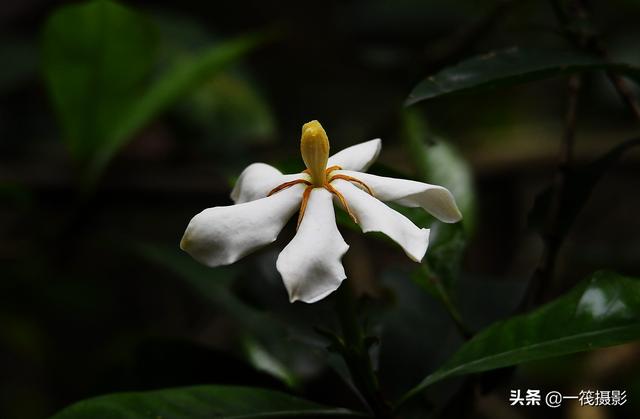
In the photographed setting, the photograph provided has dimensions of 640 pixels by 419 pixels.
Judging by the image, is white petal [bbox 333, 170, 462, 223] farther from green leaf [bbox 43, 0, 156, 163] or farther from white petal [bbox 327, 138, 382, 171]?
green leaf [bbox 43, 0, 156, 163]

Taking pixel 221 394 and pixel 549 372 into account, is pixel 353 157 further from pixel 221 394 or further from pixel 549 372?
pixel 549 372

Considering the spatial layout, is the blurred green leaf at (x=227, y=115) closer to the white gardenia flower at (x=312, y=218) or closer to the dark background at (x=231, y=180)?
the dark background at (x=231, y=180)

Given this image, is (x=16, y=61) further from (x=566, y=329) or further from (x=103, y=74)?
(x=566, y=329)

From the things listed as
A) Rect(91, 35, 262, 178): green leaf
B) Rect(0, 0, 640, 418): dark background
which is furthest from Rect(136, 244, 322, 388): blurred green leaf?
Rect(91, 35, 262, 178): green leaf

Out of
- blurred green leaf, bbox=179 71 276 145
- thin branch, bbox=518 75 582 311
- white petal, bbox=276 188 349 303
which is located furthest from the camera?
blurred green leaf, bbox=179 71 276 145

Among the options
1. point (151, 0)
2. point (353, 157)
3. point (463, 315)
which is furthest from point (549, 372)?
point (151, 0)

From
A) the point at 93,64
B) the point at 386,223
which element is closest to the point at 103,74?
the point at 93,64
